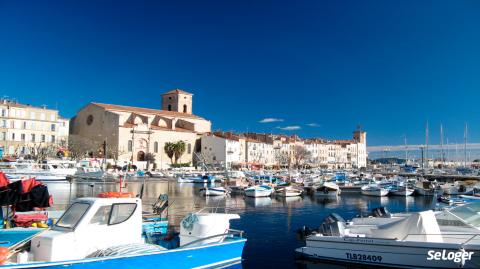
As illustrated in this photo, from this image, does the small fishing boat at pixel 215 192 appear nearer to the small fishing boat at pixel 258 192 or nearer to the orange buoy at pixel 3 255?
the small fishing boat at pixel 258 192

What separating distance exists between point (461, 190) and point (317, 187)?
1506 cm

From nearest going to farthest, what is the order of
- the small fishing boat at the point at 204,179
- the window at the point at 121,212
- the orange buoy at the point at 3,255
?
1. the orange buoy at the point at 3,255
2. the window at the point at 121,212
3. the small fishing boat at the point at 204,179

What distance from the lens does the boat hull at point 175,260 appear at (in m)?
8.92

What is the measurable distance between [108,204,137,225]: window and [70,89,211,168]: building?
76.0 m

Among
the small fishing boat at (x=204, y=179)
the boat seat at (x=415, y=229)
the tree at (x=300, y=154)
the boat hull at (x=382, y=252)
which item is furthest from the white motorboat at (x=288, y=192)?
the tree at (x=300, y=154)

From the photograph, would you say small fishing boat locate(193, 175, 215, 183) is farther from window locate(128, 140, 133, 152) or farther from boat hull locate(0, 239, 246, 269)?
boat hull locate(0, 239, 246, 269)

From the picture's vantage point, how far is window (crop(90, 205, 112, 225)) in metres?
10.2

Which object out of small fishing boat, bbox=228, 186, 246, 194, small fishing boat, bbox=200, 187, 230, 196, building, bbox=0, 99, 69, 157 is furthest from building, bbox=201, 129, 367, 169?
small fishing boat, bbox=200, 187, 230, 196

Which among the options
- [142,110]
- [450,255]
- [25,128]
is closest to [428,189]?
[450,255]

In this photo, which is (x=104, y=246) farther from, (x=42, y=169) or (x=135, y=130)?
(x=135, y=130)

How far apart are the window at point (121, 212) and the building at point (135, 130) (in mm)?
75972

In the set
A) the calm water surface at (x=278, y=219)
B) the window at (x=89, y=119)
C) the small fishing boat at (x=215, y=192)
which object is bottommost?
the calm water surface at (x=278, y=219)

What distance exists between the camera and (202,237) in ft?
39.6

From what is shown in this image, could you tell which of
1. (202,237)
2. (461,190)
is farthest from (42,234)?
(461,190)
